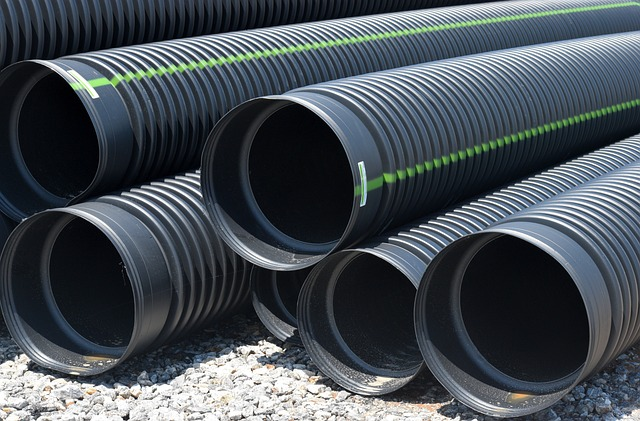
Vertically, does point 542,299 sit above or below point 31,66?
below

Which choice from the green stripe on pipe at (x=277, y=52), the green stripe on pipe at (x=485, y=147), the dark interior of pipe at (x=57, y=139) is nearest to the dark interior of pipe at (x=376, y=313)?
the green stripe on pipe at (x=485, y=147)

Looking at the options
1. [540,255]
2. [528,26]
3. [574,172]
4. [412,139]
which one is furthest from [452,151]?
[528,26]

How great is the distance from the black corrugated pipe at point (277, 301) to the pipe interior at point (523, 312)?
1196 mm

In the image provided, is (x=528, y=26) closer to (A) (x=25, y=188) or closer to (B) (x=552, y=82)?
(B) (x=552, y=82)

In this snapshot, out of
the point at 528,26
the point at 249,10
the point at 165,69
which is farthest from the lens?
the point at 528,26

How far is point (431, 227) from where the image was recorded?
5301 mm

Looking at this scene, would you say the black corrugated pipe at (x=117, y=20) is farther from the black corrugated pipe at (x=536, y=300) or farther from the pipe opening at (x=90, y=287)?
the black corrugated pipe at (x=536, y=300)

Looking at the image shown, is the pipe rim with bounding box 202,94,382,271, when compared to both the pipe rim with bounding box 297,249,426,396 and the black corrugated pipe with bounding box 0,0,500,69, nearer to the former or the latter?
the pipe rim with bounding box 297,249,426,396

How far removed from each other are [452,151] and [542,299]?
0.99 metres

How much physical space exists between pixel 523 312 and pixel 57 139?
3.17 metres

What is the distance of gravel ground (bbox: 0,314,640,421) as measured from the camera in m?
4.88

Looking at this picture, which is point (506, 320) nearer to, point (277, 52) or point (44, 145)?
point (277, 52)

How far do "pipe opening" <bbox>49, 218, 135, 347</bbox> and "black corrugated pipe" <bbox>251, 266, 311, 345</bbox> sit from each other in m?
0.77

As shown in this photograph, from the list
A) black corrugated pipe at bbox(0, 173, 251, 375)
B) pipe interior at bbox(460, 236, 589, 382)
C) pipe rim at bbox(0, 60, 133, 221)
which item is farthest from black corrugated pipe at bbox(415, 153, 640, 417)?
pipe rim at bbox(0, 60, 133, 221)
